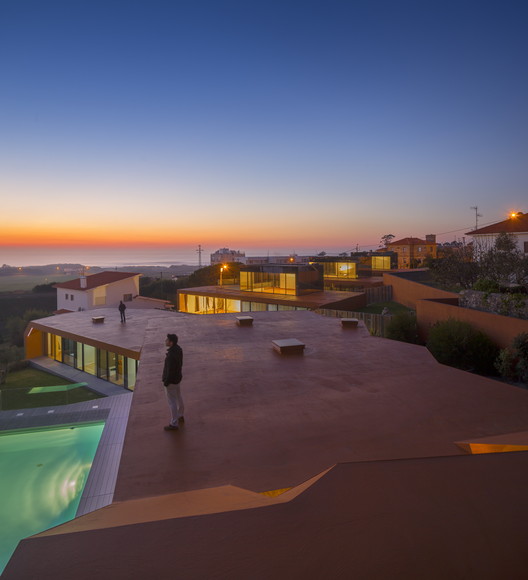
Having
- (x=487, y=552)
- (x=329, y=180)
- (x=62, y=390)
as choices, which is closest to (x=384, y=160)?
(x=329, y=180)

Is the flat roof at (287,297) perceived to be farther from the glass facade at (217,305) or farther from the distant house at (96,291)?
the distant house at (96,291)

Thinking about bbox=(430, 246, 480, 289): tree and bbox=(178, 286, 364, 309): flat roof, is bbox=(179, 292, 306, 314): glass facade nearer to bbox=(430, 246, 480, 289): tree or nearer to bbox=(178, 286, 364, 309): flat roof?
bbox=(178, 286, 364, 309): flat roof

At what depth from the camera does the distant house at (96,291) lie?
28697 millimetres

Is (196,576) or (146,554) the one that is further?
(146,554)

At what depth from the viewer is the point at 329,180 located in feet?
106

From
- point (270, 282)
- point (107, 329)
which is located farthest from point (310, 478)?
point (270, 282)

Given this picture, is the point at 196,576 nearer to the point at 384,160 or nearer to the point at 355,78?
the point at 355,78

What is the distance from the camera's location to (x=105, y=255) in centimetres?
14012

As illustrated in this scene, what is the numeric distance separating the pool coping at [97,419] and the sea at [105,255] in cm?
4420

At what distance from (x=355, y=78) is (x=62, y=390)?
18.7 m

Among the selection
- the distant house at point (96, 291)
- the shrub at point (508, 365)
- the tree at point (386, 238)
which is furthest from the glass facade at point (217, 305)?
the tree at point (386, 238)

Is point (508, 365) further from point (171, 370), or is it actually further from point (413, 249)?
point (413, 249)

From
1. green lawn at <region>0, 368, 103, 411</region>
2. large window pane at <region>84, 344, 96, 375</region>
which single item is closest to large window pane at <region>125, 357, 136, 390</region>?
green lawn at <region>0, 368, 103, 411</region>

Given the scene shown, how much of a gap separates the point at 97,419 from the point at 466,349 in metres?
12.0
